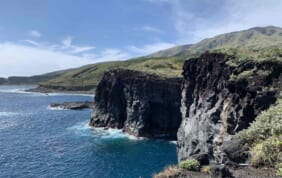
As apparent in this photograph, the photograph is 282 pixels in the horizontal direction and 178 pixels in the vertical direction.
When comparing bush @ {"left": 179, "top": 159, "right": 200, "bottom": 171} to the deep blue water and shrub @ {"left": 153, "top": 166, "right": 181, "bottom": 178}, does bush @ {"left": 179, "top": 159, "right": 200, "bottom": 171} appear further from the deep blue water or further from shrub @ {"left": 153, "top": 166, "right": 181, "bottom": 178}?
the deep blue water

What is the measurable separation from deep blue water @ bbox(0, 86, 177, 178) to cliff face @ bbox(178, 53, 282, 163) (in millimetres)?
13388

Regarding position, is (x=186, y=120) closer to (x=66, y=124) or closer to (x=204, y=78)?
(x=204, y=78)

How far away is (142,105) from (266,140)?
9011 cm

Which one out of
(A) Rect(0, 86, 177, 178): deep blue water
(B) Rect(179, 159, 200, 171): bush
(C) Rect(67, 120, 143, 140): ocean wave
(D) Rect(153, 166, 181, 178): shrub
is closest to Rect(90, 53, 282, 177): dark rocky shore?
(D) Rect(153, 166, 181, 178): shrub

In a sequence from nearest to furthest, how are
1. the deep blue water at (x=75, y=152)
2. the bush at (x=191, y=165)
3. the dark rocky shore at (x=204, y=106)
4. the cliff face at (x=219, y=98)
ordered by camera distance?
the bush at (x=191, y=165), the dark rocky shore at (x=204, y=106), the cliff face at (x=219, y=98), the deep blue water at (x=75, y=152)

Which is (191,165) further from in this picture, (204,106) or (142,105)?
(142,105)

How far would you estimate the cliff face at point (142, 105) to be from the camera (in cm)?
11319

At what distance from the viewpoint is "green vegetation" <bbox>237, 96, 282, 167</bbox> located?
24.2 metres

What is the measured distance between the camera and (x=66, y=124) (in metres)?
134

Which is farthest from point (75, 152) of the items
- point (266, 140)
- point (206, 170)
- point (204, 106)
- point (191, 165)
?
point (266, 140)

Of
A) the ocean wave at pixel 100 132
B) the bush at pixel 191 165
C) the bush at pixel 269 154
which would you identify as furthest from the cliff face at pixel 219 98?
the ocean wave at pixel 100 132

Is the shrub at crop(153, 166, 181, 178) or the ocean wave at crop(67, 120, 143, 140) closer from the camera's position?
the shrub at crop(153, 166, 181, 178)

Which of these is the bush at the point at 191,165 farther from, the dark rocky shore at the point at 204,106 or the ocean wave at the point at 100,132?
the ocean wave at the point at 100,132

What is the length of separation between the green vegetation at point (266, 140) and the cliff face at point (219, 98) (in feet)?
30.3
